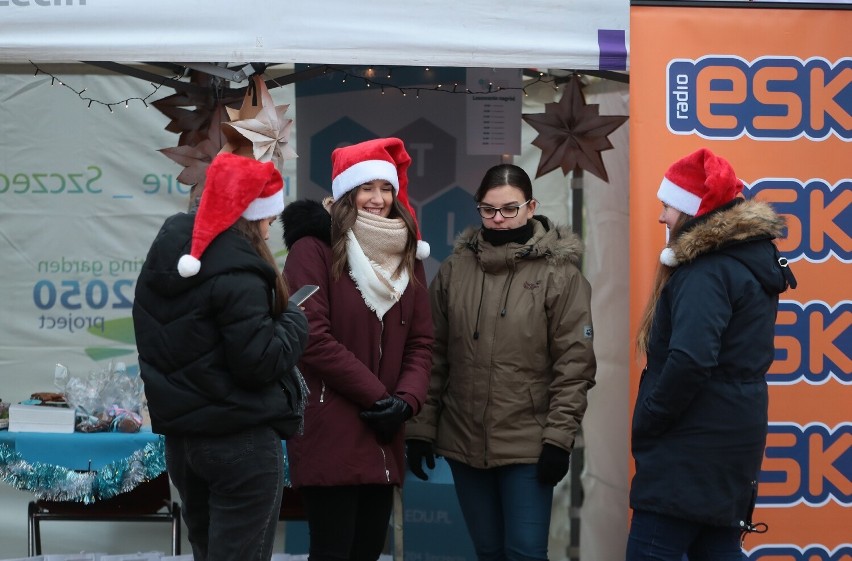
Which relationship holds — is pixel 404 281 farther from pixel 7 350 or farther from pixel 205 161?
pixel 7 350

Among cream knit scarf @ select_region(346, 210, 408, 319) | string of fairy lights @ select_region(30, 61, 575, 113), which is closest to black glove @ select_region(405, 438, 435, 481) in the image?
cream knit scarf @ select_region(346, 210, 408, 319)

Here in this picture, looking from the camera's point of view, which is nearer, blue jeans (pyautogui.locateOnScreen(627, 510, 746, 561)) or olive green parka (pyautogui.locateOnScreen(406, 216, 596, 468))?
blue jeans (pyautogui.locateOnScreen(627, 510, 746, 561))

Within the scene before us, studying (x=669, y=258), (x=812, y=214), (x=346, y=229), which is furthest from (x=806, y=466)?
(x=346, y=229)

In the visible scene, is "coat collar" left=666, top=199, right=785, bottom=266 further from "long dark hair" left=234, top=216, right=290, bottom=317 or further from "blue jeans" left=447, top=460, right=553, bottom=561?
"long dark hair" left=234, top=216, right=290, bottom=317

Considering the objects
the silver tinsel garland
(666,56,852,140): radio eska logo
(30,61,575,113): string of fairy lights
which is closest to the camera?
(666,56,852,140): radio eska logo

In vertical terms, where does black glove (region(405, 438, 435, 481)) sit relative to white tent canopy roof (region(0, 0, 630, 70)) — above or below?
below

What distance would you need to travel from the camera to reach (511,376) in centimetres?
341

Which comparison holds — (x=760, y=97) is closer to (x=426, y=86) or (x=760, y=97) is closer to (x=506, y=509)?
(x=426, y=86)

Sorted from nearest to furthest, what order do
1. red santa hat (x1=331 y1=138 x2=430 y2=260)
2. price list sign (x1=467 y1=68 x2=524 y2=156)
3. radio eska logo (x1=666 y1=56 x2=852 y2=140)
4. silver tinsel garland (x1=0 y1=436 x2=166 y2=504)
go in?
1. red santa hat (x1=331 y1=138 x2=430 y2=260)
2. radio eska logo (x1=666 y1=56 x2=852 y2=140)
3. silver tinsel garland (x1=0 y1=436 x2=166 y2=504)
4. price list sign (x1=467 y1=68 x2=524 y2=156)

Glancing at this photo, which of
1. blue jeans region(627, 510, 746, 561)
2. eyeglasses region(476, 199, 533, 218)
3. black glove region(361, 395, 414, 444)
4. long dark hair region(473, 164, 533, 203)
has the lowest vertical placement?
blue jeans region(627, 510, 746, 561)

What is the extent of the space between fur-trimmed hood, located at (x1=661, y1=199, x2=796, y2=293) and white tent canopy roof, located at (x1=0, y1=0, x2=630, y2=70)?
2.68 feet

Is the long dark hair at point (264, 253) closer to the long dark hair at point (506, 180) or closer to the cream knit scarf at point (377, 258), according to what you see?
the cream knit scarf at point (377, 258)

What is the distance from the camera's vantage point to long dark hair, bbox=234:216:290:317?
2664mm

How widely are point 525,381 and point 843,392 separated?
1101 millimetres
